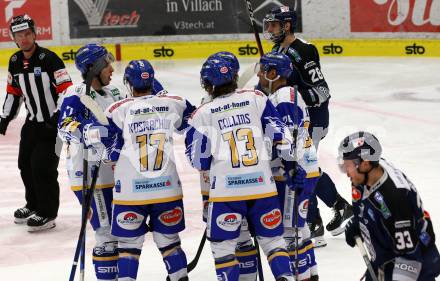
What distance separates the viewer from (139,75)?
16.9 feet

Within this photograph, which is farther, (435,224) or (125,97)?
(435,224)

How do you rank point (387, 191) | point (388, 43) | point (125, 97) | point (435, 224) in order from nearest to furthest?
point (387, 191) → point (125, 97) → point (435, 224) → point (388, 43)

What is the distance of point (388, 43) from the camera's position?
12.4 m

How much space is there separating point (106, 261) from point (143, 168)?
0.65 m

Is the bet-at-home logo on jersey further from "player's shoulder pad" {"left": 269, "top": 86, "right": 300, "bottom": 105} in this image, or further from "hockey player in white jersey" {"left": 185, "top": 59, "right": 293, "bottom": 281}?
"player's shoulder pad" {"left": 269, "top": 86, "right": 300, "bottom": 105}

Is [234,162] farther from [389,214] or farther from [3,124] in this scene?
[3,124]

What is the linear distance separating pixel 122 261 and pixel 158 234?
24 cm

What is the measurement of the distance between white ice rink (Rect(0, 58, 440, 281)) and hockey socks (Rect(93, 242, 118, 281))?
57cm

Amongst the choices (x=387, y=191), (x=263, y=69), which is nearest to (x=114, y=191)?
(x=263, y=69)

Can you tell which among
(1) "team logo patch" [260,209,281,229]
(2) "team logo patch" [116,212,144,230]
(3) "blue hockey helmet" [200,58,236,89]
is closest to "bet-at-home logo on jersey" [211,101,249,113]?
(3) "blue hockey helmet" [200,58,236,89]

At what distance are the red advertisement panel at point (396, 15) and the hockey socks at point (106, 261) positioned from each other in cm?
757

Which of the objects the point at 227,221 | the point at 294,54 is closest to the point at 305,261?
the point at 227,221

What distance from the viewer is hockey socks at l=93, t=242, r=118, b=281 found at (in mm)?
5434

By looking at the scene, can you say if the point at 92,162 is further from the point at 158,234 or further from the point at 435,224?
the point at 435,224
